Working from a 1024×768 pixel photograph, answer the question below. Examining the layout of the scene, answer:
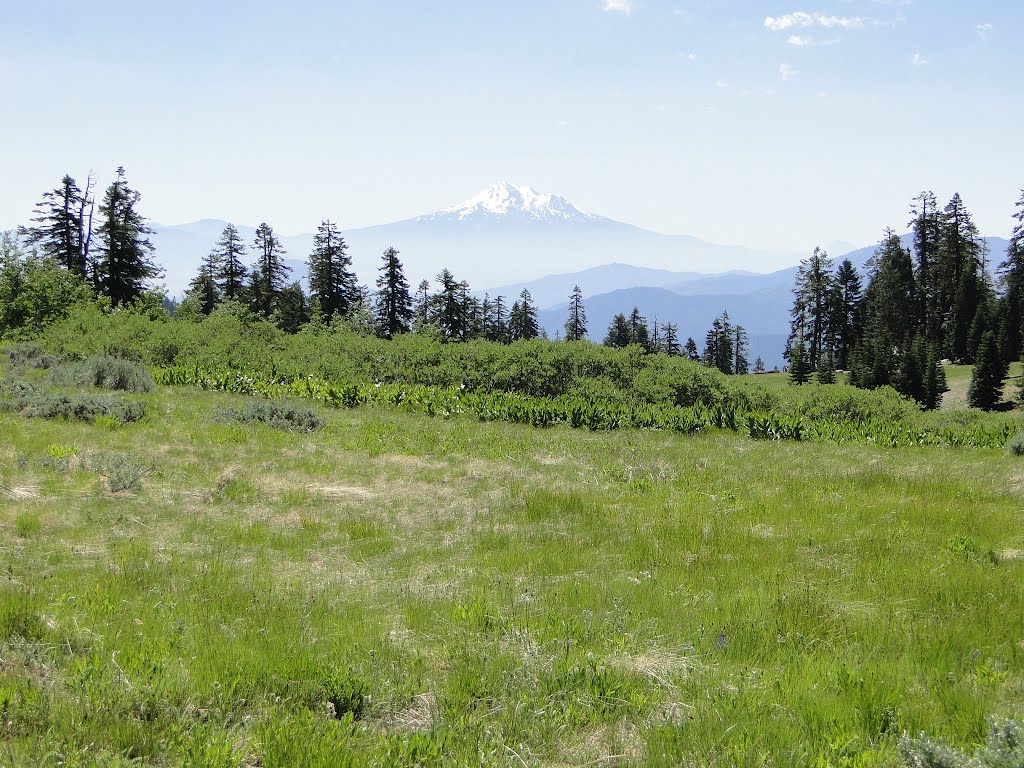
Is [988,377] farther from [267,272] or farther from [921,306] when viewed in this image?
[267,272]

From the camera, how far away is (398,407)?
18.8 metres

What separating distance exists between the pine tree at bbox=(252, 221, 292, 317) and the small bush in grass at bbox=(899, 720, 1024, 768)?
7224cm

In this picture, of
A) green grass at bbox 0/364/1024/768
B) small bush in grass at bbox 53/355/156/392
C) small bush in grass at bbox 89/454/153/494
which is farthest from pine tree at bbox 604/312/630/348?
small bush in grass at bbox 89/454/153/494

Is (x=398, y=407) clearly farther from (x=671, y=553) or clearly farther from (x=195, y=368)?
(x=671, y=553)

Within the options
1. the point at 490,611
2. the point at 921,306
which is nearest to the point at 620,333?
the point at 921,306

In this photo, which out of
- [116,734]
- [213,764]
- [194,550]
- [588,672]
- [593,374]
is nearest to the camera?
[213,764]

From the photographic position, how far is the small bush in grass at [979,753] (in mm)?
3305

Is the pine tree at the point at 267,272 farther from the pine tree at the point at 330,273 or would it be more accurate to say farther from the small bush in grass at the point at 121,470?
the small bush in grass at the point at 121,470

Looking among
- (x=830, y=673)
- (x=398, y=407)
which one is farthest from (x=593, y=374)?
(x=830, y=673)

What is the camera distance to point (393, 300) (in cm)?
7238

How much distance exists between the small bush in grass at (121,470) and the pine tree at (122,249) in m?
46.5

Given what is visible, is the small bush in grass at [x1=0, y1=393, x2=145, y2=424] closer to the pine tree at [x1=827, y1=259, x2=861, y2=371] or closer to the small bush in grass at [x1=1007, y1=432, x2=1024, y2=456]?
the small bush in grass at [x1=1007, y1=432, x2=1024, y2=456]

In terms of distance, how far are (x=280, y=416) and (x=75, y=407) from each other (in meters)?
4.19

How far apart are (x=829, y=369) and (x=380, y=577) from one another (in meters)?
75.1
